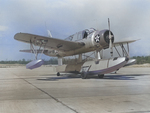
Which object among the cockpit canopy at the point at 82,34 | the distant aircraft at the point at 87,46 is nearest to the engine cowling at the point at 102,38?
the distant aircraft at the point at 87,46

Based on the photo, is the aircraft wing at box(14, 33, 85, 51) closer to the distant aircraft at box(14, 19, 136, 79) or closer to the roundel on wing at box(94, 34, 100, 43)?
the distant aircraft at box(14, 19, 136, 79)

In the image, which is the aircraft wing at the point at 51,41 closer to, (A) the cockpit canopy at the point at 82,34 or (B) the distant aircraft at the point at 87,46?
(B) the distant aircraft at the point at 87,46

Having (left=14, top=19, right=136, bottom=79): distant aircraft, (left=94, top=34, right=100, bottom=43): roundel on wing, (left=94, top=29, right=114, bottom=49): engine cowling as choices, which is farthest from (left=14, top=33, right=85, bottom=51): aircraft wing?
(left=94, top=29, right=114, bottom=49): engine cowling

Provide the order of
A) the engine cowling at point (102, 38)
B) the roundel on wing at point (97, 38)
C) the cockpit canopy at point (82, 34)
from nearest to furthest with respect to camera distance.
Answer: the engine cowling at point (102, 38) < the roundel on wing at point (97, 38) < the cockpit canopy at point (82, 34)

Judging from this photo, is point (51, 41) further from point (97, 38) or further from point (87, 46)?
point (97, 38)

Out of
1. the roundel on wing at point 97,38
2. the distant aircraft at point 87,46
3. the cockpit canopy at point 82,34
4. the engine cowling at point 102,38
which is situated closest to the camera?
the distant aircraft at point 87,46

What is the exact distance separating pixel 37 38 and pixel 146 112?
35.5 feet

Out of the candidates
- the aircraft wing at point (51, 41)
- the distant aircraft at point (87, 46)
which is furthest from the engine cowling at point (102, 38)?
the aircraft wing at point (51, 41)

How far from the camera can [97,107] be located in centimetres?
504

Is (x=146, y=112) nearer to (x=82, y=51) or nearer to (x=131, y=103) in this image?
(x=131, y=103)

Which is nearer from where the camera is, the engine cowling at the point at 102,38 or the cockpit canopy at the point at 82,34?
the engine cowling at the point at 102,38

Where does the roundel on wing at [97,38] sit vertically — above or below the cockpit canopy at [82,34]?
below

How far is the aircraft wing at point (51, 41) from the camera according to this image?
541 inches

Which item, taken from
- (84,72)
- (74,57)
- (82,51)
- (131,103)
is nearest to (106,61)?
(84,72)
